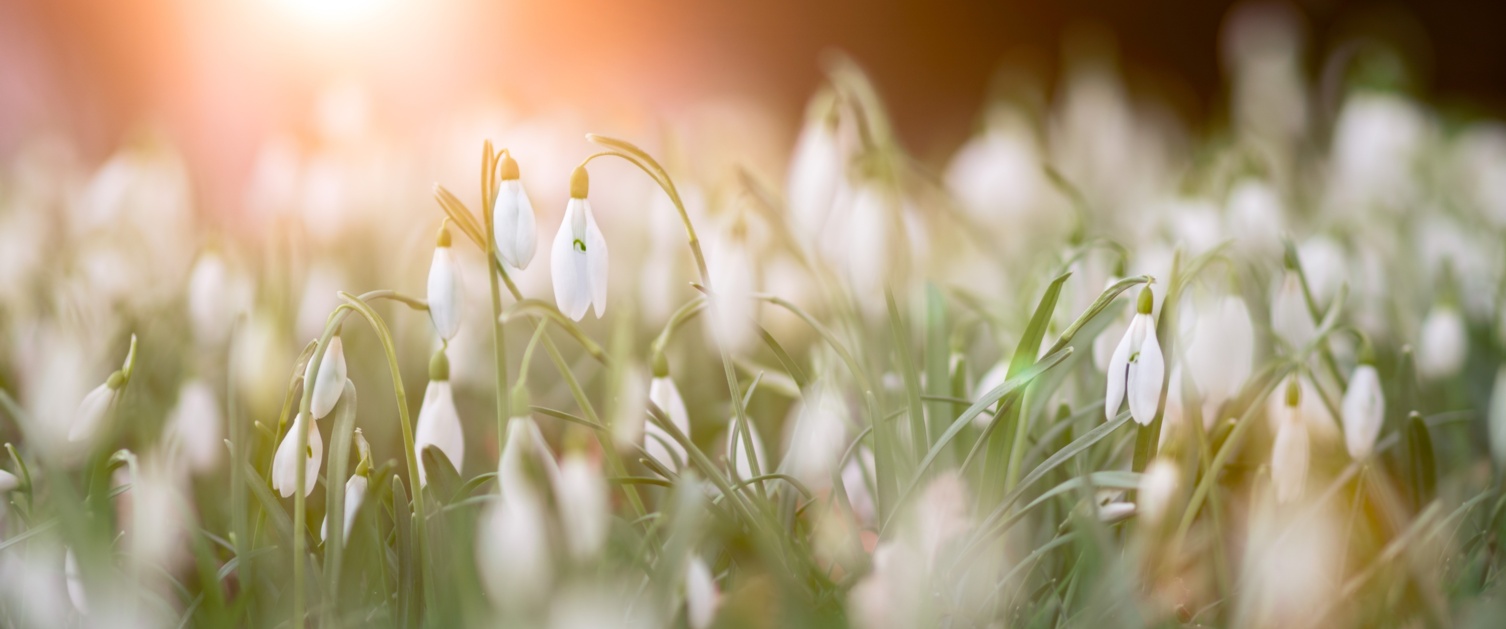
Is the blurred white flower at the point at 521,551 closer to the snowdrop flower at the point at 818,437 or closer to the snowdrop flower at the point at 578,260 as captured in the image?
the snowdrop flower at the point at 578,260

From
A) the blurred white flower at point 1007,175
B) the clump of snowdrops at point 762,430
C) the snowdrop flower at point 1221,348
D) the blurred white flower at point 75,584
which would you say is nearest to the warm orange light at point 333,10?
the clump of snowdrops at point 762,430

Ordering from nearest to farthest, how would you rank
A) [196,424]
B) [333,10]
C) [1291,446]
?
[1291,446], [196,424], [333,10]

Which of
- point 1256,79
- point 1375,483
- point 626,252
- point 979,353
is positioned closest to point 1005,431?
point 1375,483

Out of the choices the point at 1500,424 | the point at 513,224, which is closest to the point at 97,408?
the point at 513,224

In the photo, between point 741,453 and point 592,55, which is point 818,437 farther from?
point 592,55

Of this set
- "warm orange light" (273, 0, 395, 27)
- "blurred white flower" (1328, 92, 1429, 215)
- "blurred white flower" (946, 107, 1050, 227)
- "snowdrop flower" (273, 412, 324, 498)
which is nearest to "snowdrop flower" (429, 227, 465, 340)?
"snowdrop flower" (273, 412, 324, 498)

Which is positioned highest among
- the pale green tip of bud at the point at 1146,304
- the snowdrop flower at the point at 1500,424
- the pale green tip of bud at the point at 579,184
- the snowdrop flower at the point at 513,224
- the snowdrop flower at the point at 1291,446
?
the pale green tip of bud at the point at 579,184
